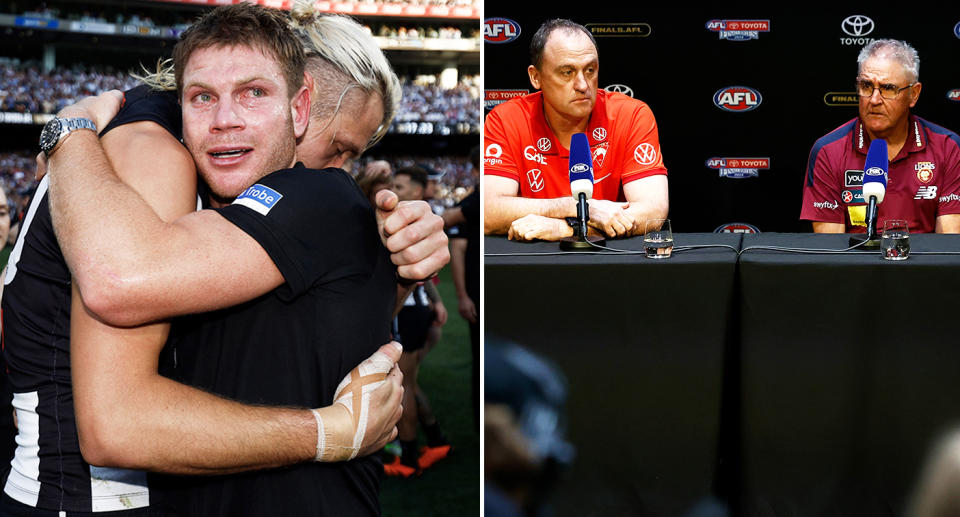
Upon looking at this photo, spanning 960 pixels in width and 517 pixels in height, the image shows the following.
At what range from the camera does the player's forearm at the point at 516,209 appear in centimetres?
295

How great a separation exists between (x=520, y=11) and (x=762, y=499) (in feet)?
12.6

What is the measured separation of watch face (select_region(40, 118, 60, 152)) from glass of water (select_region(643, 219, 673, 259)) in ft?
5.18

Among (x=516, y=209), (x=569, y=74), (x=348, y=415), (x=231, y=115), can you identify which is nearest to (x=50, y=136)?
(x=231, y=115)

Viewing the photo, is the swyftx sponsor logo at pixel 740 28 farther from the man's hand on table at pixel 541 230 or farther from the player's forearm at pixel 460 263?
the man's hand on table at pixel 541 230

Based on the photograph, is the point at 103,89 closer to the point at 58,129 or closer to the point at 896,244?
the point at 58,129

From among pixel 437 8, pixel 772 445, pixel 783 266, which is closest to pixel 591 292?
pixel 783 266

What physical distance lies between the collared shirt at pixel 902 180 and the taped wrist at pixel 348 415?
319cm

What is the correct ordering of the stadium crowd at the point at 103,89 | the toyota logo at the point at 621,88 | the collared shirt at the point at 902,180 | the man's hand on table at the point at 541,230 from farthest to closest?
1. the stadium crowd at the point at 103,89
2. the toyota logo at the point at 621,88
3. the collared shirt at the point at 902,180
4. the man's hand on table at the point at 541,230

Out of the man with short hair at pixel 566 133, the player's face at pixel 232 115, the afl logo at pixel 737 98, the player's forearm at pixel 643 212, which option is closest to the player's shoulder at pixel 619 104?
the man with short hair at pixel 566 133

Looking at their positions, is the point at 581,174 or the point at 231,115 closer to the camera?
the point at 231,115

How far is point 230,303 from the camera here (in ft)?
3.83

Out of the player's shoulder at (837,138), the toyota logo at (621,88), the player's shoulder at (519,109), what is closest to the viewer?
the player's shoulder at (519,109)

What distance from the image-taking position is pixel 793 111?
210 inches

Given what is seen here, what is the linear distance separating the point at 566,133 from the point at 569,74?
29 cm
